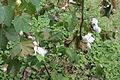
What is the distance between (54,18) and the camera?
220 cm

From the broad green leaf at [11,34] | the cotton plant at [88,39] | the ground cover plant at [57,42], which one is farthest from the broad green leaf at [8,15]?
the cotton plant at [88,39]

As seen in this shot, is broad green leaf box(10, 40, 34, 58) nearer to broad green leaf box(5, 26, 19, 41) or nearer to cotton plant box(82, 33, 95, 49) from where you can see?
broad green leaf box(5, 26, 19, 41)

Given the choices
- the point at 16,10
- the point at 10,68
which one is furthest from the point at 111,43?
the point at 16,10

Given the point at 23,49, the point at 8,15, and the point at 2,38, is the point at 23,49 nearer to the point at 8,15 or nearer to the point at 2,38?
the point at 2,38

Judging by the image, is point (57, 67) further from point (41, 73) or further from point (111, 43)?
point (111, 43)

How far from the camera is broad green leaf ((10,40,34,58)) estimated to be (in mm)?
1613

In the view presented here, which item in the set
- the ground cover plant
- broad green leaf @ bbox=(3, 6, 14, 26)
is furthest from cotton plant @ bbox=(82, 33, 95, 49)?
broad green leaf @ bbox=(3, 6, 14, 26)

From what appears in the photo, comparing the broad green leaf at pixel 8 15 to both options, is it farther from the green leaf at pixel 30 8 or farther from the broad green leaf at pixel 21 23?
the green leaf at pixel 30 8

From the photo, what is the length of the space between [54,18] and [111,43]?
2017 mm

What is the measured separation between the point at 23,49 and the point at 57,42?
0.54 metres

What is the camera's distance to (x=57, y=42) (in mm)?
2137

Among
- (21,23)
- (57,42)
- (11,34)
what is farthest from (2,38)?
(57,42)

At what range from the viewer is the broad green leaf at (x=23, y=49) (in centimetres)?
161

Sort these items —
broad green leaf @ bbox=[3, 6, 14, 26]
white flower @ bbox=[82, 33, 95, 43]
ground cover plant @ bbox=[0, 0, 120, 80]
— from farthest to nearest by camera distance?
white flower @ bbox=[82, 33, 95, 43] → ground cover plant @ bbox=[0, 0, 120, 80] → broad green leaf @ bbox=[3, 6, 14, 26]
